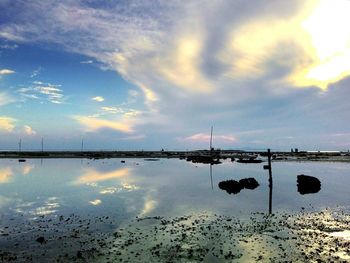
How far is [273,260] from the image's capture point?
20891mm

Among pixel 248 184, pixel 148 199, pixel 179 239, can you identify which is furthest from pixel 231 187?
pixel 179 239

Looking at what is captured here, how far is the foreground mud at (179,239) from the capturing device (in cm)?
2155

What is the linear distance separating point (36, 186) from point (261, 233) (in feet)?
142

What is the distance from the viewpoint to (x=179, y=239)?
2555cm

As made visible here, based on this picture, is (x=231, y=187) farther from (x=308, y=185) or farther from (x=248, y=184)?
(x=308, y=185)

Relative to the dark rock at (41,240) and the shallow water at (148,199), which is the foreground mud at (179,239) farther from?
the shallow water at (148,199)

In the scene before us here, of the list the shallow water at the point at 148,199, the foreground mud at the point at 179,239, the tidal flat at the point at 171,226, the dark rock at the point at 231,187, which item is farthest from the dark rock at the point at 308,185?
the foreground mud at the point at 179,239

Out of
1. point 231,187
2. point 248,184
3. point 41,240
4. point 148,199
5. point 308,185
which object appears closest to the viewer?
point 41,240

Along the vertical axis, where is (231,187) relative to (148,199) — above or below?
above

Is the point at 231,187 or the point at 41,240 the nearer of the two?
the point at 41,240

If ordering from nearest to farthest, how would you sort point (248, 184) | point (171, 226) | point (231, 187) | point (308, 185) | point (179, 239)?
1. point (179, 239)
2. point (171, 226)
3. point (231, 187)
4. point (308, 185)
5. point (248, 184)

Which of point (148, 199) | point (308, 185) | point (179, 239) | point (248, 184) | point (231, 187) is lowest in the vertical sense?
point (179, 239)

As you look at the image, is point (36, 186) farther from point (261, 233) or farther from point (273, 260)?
point (273, 260)

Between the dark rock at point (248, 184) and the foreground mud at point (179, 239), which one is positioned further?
the dark rock at point (248, 184)
